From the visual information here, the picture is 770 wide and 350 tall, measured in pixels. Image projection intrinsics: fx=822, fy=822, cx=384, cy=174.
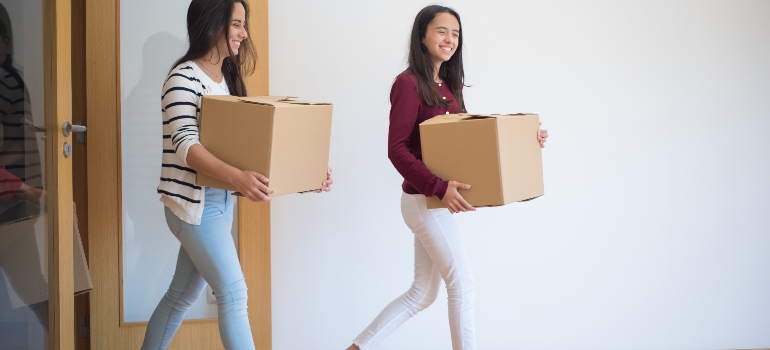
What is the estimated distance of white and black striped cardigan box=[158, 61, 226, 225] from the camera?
1969 millimetres

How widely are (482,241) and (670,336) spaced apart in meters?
0.82

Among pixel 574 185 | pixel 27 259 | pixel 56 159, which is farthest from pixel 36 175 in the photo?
pixel 574 185

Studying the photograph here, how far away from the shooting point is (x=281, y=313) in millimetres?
2980

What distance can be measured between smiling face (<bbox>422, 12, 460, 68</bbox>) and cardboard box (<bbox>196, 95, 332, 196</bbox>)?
1.47 feet

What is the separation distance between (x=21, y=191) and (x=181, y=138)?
40cm

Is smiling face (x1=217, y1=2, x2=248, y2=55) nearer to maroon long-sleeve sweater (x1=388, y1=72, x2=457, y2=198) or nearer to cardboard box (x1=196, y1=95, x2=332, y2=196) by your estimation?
cardboard box (x1=196, y1=95, x2=332, y2=196)

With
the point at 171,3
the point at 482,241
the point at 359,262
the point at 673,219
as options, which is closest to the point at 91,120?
the point at 171,3

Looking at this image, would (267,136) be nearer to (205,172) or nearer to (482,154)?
(205,172)

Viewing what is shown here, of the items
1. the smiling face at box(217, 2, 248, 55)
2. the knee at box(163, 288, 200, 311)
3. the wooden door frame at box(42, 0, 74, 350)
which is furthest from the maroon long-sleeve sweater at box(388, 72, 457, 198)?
the wooden door frame at box(42, 0, 74, 350)

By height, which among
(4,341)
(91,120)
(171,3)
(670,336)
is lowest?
(670,336)

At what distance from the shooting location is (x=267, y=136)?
73.4 inches

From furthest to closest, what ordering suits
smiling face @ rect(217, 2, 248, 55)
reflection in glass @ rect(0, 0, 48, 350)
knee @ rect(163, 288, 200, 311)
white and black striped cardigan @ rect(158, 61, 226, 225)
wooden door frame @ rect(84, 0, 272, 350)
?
wooden door frame @ rect(84, 0, 272, 350)
knee @ rect(163, 288, 200, 311)
smiling face @ rect(217, 2, 248, 55)
white and black striped cardigan @ rect(158, 61, 226, 225)
reflection in glass @ rect(0, 0, 48, 350)

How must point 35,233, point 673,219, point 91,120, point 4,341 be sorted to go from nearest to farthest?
point 4,341 → point 35,233 → point 91,120 → point 673,219

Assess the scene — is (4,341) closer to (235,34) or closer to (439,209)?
(235,34)
